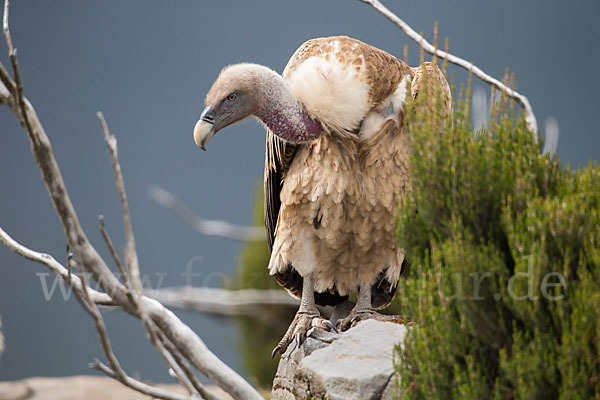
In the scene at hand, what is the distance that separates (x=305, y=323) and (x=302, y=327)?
44mm

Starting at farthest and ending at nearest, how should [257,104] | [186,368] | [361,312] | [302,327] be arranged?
[361,312] < [302,327] < [257,104] < [186,368]

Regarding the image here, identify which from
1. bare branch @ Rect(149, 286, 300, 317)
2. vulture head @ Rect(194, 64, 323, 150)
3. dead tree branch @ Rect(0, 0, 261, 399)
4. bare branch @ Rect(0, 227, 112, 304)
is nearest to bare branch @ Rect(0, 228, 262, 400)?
dead tree branch @ Rect(0, 0, 261, 399)

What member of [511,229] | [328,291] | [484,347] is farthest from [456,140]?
[328,291]

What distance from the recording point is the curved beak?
3.28 metres

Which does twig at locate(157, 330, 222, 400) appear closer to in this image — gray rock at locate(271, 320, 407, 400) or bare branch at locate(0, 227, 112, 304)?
bare branch at locate(0, 227, 112, 304)

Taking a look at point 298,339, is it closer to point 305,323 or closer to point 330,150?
point 305,323

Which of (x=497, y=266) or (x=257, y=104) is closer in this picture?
(x=497, y=266)

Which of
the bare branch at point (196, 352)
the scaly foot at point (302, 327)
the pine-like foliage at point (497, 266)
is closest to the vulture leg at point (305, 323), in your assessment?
the scaly foot at point (302, 327)

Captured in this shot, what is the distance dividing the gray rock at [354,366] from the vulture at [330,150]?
52cm

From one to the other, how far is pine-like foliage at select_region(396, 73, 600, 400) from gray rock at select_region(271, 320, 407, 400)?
0.34 metres

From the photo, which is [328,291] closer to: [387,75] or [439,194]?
[387,75]

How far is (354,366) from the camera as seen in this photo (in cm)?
296

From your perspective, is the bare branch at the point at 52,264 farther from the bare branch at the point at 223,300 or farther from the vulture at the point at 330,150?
the bare branch at the point at 223,300

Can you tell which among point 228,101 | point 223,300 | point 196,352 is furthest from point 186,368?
point 223,300
